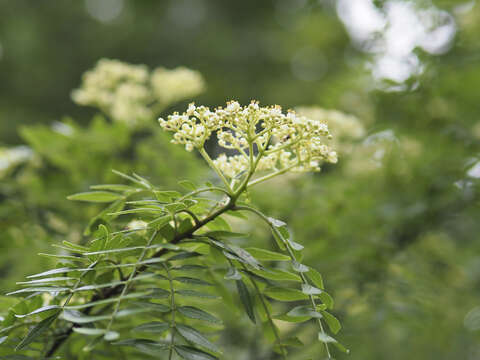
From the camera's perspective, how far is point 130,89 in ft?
9.98

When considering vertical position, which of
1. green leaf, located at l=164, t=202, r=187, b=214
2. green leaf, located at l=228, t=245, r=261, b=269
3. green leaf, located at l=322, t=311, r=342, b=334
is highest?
green leaf, located at l=164, t=202, r=187, b=214

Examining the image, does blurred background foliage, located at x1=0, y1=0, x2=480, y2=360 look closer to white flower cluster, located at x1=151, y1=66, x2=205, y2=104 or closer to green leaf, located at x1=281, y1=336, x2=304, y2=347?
white flower cluster, located at x1=151, y1=66, x2=205, y2=104

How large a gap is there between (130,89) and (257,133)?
1.95 metres

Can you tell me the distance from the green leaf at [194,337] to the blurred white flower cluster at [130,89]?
1997mm

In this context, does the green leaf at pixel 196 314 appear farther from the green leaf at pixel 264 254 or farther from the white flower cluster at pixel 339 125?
the white flower cluster at pixel 339 125

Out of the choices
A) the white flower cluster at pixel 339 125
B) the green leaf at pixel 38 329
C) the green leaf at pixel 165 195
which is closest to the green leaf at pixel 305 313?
the green leaf at pixel 165 195

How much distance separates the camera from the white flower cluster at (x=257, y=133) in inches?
47.8

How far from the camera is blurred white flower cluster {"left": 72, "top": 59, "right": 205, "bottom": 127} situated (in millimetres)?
3033

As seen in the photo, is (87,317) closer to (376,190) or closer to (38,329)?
(38,329)

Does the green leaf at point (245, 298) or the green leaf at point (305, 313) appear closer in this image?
the green leaf at point (305, 313)

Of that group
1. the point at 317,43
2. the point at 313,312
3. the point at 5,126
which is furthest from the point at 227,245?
the point at 317,43

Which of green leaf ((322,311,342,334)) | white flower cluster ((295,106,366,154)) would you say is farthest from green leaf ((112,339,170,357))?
white flower cluster ((295,106,366,154))

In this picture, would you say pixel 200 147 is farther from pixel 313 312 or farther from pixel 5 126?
pixel 5 126

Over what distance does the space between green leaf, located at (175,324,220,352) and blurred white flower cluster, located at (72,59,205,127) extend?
200 centimetres
